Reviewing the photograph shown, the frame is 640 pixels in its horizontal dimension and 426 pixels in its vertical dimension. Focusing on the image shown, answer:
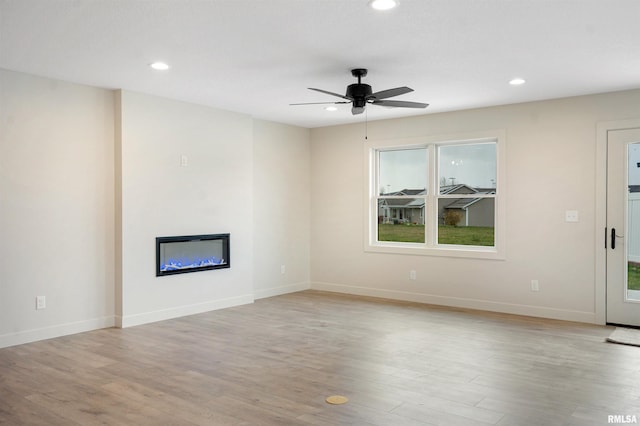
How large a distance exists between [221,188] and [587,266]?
4.46 metres

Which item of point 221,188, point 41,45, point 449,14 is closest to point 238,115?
point 221,188

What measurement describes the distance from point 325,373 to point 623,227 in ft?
12.3

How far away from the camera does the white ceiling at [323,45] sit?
10.5ft

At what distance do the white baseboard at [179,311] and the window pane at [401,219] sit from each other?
7.30 ft

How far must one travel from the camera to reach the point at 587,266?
5586 mm

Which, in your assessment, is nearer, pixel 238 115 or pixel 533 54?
pixel 533 54

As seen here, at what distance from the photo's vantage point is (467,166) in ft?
21.7

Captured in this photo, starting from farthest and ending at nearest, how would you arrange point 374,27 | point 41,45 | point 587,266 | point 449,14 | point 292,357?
1. point 587,266
2. point 292,357
3. point 41,45
4. point 374,27
5. point 449,14

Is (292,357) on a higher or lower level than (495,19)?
lower

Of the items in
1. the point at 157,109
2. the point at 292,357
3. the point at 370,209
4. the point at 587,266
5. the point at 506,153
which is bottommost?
the point at 292,357

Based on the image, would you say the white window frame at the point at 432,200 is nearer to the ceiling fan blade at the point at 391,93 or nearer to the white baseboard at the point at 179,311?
the white baseboard at the point at 179,311

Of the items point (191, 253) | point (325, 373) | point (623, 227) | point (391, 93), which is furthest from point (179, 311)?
point (623, 227)

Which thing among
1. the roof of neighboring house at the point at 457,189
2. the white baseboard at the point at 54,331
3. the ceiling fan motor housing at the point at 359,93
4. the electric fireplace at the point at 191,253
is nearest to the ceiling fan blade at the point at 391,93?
the ceiling fan motor housing at the point at 359,93

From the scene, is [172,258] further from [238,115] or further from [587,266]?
[587,266]
